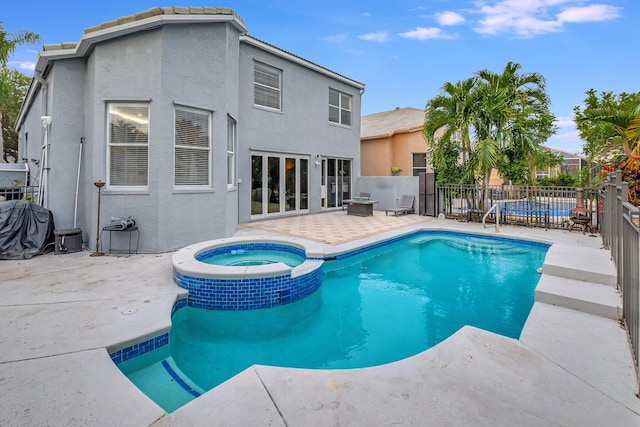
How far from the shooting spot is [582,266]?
531cm

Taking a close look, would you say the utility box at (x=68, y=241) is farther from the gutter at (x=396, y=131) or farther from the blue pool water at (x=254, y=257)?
the gutter at (x=396, y=131)

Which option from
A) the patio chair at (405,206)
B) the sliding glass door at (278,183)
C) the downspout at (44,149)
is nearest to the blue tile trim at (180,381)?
the downspout at (44,149)

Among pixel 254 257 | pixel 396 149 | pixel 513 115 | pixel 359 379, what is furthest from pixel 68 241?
pixel 396 149

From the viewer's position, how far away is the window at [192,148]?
8.22 m

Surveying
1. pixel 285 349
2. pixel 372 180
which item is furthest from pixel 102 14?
pixel 285 349

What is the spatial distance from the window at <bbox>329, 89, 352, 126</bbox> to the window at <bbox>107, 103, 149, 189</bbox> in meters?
10.4

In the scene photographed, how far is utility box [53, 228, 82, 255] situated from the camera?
7713 mm

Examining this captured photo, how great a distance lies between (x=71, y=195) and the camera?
8.65 m

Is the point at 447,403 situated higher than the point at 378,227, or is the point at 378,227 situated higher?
the point at 378,227

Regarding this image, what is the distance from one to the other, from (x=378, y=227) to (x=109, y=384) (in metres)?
9.82

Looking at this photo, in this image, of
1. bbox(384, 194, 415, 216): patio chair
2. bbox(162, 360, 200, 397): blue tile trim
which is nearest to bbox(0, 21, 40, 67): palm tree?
bbox(384, 194, 415, 216): patio chair

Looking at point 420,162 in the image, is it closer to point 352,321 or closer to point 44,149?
point 352,321

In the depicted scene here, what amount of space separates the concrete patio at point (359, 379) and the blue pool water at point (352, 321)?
569mm

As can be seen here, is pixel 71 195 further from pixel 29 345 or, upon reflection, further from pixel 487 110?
pixel 487 110
